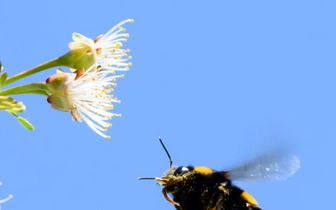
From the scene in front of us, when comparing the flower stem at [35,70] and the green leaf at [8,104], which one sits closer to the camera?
the green leaf at [8,104]

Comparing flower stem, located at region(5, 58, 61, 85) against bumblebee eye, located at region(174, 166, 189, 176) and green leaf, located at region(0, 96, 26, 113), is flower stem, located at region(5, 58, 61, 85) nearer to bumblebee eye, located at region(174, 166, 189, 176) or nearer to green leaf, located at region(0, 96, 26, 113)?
green leaf, located at region(0, 96, 26, 113)

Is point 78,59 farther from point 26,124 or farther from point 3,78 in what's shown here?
point 3,78

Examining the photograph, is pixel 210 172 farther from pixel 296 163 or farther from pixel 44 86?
pixel 44 86

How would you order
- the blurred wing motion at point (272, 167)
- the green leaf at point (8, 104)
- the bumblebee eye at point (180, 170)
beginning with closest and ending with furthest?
1. the green leaf at point (8, 104)
2. the blurred wing motion at point (272, 167)
3. the bumblebee eye at point (180, 170)

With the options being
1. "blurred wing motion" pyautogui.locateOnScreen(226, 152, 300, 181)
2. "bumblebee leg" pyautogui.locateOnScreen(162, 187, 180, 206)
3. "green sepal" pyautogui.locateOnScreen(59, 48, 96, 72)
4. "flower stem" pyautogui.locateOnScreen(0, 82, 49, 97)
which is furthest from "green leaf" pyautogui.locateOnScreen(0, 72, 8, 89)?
"blurred wing motion" pyautogui.locateOnScreen(226, 152, 300, 181)

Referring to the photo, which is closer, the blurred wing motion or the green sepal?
the blurred wing motion

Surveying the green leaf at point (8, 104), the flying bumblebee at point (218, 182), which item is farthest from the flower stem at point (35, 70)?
the flying bumblebee at point (218, 182)

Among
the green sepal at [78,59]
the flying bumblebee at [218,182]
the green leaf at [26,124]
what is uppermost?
the green sepal at [78,59]

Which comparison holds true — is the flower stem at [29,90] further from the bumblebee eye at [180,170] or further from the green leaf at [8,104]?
the bumblebee eye at [180,170]
